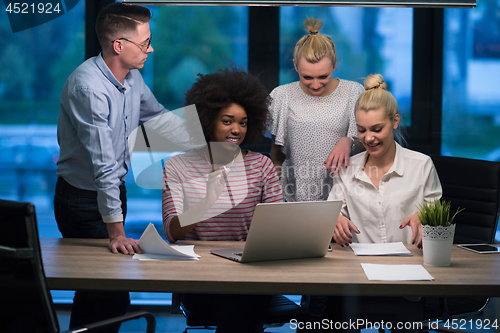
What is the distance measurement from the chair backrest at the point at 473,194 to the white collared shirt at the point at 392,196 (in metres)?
0.31

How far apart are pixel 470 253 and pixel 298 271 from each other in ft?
2.30

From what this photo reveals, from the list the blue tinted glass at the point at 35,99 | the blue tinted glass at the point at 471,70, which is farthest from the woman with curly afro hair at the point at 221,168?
the blue tinted glass at the point at 471,70

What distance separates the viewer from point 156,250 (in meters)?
1.49

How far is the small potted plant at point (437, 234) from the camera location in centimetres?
138

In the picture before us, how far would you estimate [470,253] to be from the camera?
1597 mm

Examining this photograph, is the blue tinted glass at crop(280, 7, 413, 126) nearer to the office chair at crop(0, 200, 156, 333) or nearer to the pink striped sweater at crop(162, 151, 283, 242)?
the pink striped sweater at crop(162, 151, 283, 242)

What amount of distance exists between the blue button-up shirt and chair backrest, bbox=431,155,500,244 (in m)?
1.32

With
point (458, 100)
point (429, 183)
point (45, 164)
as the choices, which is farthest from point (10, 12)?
point (458, 100)

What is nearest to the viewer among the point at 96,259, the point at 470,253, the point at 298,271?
the point at 298,271

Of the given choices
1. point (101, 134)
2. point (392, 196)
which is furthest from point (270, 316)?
point (101, 134)

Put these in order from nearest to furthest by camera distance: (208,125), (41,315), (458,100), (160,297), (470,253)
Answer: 1. (41,315)
2. (470,253)
3. (208,125)
4. (458,100)
5. (160,297)

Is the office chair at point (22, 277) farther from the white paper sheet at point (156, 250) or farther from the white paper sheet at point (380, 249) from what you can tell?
the white paper sheet at point (380, 249)

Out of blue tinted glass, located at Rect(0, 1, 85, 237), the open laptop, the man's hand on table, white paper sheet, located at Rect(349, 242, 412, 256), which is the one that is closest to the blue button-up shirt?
the man's hand on table

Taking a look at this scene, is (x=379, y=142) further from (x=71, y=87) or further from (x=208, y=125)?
(x=71, y=87)
